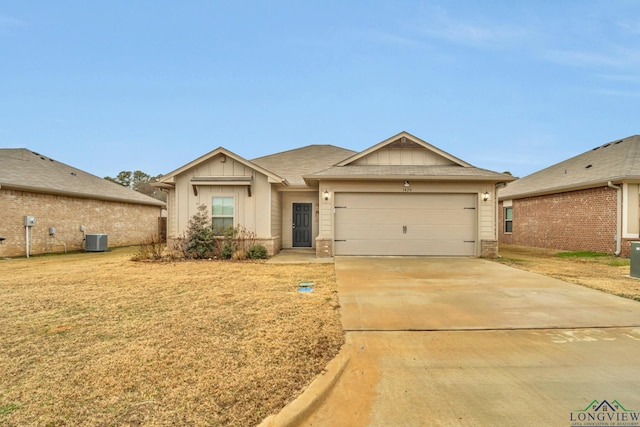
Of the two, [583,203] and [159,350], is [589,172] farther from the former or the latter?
[159,350]

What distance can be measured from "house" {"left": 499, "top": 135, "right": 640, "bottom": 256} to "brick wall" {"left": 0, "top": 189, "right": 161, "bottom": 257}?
71.1 feet

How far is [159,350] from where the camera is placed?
3379 millimetres

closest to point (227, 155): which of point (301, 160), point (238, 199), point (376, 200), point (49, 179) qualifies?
point (238, 199)

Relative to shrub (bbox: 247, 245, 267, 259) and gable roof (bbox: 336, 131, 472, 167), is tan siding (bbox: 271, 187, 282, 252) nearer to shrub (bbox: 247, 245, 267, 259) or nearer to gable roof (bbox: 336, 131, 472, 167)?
shrub (bbox: 247, 245, 267, 259)

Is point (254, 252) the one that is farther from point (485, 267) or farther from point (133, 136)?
point (133, 136)

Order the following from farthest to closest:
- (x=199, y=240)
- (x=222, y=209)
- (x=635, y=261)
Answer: (x=222, y=209) < (x=199, y=240) < (x=635, y=261)

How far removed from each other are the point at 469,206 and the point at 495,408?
1008 centimetres

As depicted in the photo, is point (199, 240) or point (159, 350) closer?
point (159, 350)

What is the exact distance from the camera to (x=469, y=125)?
25547 mm

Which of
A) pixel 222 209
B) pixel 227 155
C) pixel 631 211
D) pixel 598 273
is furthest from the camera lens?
pixel 222 209

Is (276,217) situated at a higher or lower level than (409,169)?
lower

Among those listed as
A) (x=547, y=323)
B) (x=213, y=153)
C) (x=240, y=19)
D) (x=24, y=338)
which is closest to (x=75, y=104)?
(x=240, y=19)

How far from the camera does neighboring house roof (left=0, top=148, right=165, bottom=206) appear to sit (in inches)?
504

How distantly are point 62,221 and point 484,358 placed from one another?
17277 millimetres
